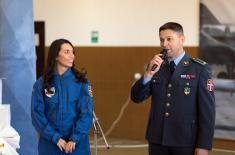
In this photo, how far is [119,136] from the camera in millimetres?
8914

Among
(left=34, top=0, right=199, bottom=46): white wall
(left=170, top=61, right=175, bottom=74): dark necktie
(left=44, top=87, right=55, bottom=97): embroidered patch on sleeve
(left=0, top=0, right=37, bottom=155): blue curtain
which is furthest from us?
(left=34, top=0, right=199, bottom=46): white wall

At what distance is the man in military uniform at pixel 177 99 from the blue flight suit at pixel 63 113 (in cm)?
53

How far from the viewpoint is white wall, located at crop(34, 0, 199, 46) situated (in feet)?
26.5

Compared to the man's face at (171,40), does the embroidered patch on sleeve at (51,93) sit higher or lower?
lower

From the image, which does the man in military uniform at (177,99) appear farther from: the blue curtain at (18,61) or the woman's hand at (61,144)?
the blue curtain at (18,61)

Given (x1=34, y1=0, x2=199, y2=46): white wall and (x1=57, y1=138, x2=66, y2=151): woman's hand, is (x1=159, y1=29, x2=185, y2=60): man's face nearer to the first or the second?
(x1=57, y1=138, x2=66, y2=151): woman's hand

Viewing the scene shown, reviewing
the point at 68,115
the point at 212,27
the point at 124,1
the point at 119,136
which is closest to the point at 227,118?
the point at 212,27

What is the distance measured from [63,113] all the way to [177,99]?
3.00 ft

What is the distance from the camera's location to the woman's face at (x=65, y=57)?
12.7 feet

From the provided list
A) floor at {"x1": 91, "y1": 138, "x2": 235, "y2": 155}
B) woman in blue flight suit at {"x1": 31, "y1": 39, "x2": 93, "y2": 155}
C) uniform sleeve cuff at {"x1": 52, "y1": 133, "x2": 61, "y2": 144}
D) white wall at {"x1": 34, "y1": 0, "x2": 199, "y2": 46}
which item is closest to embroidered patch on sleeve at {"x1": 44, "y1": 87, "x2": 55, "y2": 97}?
woman in blue flight suit at {"x1": 31, "y1": 39, "x2": 93, "y2": 155}

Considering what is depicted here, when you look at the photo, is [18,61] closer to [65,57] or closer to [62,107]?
[65,57]

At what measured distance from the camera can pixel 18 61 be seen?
5.33 metres

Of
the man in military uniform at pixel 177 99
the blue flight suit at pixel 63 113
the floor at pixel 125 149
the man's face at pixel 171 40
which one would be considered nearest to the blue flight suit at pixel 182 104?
the man in military uniform at pixel 177 99

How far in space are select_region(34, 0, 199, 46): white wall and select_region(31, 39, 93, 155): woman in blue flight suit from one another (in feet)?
14.6
